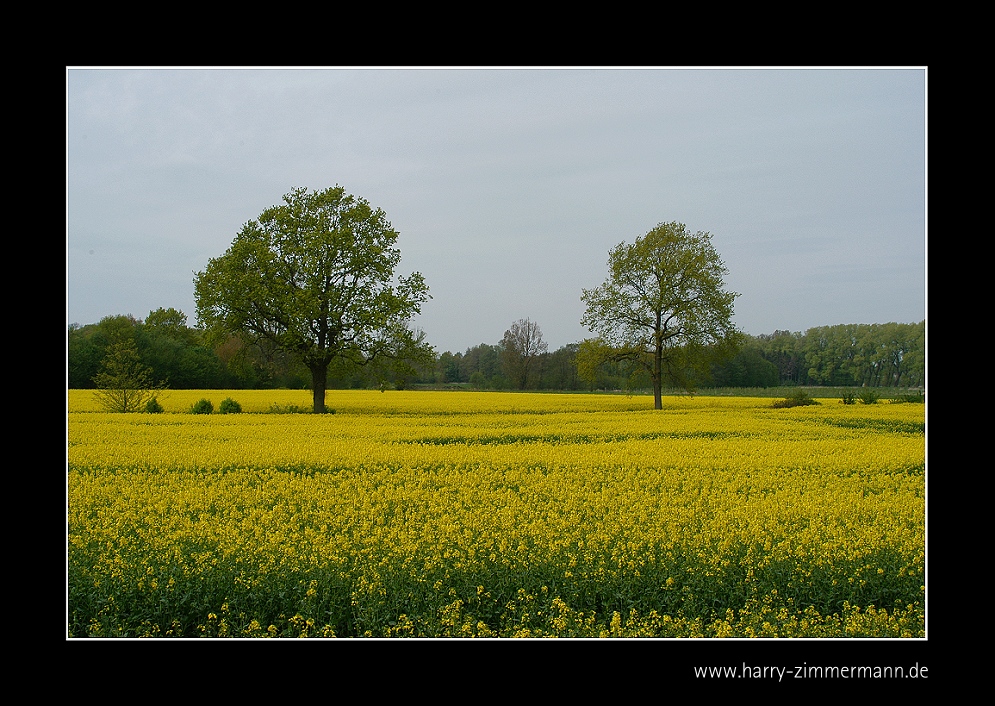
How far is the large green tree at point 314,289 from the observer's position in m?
7.32

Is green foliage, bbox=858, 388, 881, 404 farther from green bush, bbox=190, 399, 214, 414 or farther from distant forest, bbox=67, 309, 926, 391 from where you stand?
green bush, bbox=190, 399, 214, 414

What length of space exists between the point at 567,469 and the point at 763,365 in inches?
127

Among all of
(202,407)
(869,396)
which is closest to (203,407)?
(202,407)

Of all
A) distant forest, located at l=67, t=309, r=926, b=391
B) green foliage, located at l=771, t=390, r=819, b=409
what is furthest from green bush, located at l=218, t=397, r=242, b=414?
green foliage, located at l=771, t=390, r=819, b=409

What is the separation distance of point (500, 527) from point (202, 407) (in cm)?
582

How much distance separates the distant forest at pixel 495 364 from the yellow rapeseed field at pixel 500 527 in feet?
1.54

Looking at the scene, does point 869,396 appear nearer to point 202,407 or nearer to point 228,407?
point 228,407

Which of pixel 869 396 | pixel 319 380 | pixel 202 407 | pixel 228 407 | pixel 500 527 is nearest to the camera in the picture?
pixel 500 527

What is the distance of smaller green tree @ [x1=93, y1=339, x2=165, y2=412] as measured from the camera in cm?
759

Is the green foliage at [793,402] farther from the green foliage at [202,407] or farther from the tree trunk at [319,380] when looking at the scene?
the green foliage at [202,407]

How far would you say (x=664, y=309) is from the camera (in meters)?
8.79
